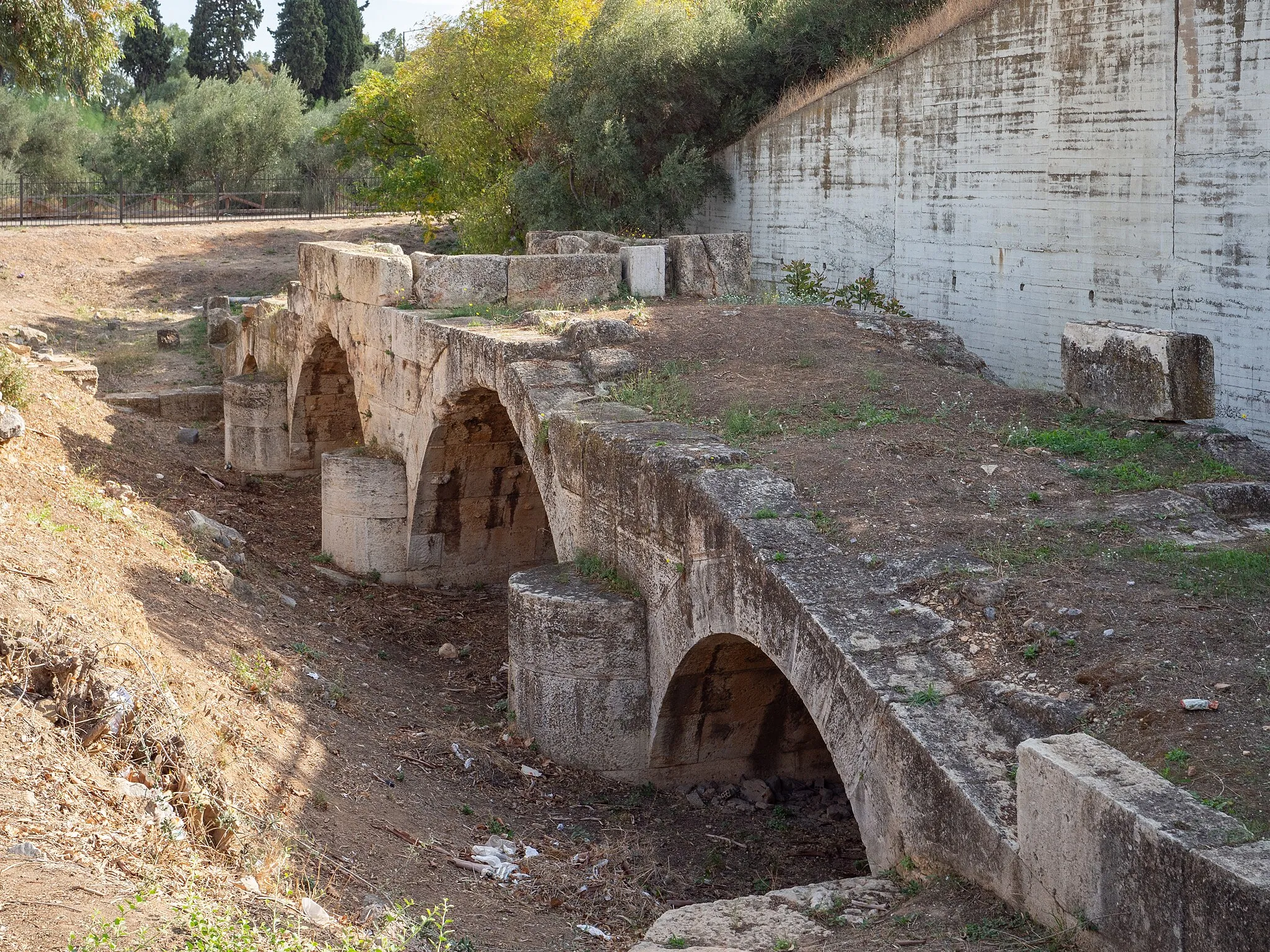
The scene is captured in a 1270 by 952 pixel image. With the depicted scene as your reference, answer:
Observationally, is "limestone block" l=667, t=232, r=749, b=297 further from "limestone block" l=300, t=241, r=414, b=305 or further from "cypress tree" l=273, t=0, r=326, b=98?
"cypress tree" l=273, t=0, r=326, b=98

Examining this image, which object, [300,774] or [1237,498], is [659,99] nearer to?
[1237,498]

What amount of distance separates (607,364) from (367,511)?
412cm

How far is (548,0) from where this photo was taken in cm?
2130

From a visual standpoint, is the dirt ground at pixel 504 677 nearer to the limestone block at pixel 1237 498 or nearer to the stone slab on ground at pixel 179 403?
the limestone block at pixel 1237 498

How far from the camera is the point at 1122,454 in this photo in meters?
8.05

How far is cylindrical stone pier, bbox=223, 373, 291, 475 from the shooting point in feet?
55.1

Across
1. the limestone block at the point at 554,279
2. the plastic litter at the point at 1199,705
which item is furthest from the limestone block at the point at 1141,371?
the limestone block at the point at 554,279

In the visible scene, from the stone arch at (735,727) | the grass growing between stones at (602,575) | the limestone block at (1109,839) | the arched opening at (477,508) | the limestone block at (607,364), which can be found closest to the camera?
the limestone block at (1109,839)

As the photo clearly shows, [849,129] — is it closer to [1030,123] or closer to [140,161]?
[1030,123]

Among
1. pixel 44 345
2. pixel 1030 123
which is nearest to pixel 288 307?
pixel 44 345

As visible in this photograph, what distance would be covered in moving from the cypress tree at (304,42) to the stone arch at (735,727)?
1672 inches

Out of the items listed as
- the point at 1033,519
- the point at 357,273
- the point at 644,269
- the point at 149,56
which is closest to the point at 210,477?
the point at 357,273

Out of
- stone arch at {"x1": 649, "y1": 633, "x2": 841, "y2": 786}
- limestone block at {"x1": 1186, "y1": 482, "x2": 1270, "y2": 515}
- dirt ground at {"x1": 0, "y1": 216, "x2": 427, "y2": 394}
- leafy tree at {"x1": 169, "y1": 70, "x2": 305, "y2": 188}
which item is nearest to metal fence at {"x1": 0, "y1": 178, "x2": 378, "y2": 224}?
leafy tree at {"x1": 169, "y1": 70, "x2": 305, "y2": 188}

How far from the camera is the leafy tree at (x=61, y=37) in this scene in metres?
13.9
